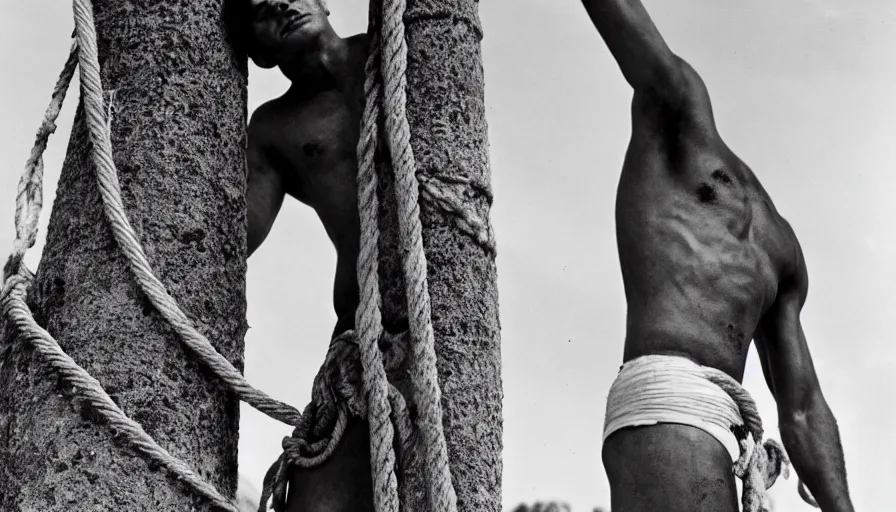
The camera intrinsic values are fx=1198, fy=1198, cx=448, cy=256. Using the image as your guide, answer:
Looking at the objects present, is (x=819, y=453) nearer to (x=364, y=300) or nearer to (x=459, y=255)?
(x=459, y=255)

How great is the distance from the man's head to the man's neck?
0.08 ft

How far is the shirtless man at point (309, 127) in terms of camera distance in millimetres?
→ 3402

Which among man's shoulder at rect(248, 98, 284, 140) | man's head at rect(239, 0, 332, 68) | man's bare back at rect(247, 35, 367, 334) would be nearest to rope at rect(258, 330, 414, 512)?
man's bare back at rect(247, 35, 367, 334)

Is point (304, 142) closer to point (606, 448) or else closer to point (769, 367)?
point (606, 448)

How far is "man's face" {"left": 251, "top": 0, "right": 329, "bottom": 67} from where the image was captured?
11.3ft

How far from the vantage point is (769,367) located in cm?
392

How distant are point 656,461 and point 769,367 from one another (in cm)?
83

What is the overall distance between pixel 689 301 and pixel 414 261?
41.3 inches

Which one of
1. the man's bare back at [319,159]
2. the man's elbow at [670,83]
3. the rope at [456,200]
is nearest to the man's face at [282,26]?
the man's bare back at [319,159]

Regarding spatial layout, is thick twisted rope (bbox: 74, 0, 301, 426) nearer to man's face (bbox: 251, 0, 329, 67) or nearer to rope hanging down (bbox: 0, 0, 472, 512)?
rope hanging down (bbox: 0, 0, 472, 512)

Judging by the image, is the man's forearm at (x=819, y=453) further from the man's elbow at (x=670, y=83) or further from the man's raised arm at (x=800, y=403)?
the man's elbow at (x=670, y=83)

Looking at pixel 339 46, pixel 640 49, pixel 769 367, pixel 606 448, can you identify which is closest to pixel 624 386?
pixel 606 448

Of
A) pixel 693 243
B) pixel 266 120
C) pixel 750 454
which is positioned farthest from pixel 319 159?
pixel 750 454

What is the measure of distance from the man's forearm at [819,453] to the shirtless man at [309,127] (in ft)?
4.95
